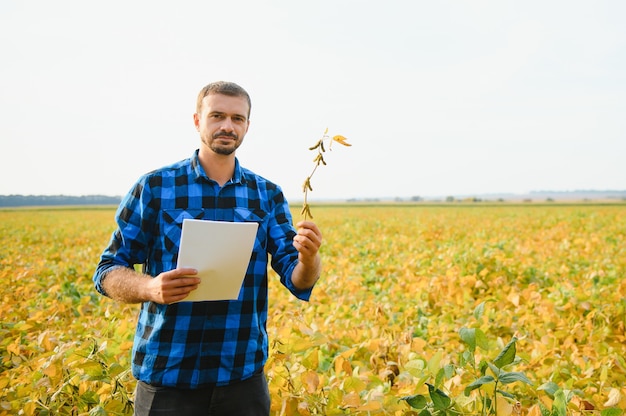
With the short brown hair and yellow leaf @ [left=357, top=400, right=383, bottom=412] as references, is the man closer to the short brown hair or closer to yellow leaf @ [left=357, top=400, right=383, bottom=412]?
the short brown hair

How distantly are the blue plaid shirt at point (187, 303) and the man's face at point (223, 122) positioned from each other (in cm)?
12

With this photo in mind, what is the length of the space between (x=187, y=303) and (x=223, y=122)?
68 cm

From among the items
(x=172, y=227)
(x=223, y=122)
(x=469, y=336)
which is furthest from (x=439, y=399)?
(x=223, y=122)

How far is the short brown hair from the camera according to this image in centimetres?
Result: 174

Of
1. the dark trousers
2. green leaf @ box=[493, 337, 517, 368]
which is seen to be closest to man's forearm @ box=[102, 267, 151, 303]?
the dark trousers

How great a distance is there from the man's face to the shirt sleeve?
11.8 inches

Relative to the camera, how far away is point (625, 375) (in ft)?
8.19

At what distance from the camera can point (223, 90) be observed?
1737 millimetres

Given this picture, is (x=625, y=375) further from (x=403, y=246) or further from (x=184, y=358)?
(x=403, y=246)

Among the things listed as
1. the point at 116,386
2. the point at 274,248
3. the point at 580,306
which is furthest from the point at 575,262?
the point at 116,386

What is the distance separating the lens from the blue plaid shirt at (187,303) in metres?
1.67

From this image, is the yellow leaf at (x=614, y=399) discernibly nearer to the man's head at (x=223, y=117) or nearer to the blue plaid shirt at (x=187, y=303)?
the blue plaid shirt at (x=187, y=303)

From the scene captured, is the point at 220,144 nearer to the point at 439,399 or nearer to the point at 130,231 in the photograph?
the point at 130,231

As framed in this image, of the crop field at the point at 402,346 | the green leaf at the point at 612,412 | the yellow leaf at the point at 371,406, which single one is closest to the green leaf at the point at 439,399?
the crop field at the point at 402,346
